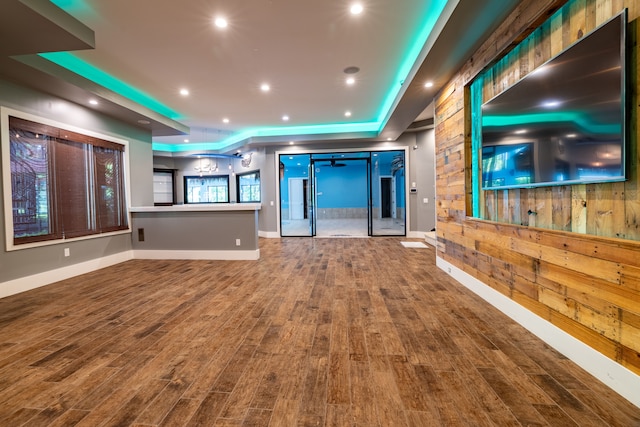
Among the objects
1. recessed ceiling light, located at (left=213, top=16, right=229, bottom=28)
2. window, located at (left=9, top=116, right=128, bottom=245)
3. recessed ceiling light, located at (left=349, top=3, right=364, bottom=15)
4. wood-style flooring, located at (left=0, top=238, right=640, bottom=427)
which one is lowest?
wood-style flooring, located at (left=0, top=238, right=640, bottom=427)

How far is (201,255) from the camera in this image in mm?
5367

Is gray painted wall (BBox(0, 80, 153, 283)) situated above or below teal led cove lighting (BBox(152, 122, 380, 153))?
below

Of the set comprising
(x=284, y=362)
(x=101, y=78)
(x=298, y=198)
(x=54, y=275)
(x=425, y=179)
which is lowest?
(x=284, y=362)

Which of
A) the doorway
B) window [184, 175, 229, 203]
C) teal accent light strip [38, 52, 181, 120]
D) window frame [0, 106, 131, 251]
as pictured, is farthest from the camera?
the doorway

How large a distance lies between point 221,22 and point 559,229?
364 cm

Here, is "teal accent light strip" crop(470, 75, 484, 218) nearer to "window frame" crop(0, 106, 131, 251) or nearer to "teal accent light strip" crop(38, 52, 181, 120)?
"teal accent light strip" crop(38, 52, 181, 120)

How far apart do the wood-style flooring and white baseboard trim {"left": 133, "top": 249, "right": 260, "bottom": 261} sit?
1.68 metres

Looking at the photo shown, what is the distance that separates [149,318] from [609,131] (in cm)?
376

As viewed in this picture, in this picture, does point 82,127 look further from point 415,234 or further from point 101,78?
point 415,234

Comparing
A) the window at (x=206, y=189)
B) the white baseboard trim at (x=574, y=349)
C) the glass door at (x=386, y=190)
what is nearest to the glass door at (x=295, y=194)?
the window at (x=206, y=189)

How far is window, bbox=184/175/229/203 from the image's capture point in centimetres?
1066

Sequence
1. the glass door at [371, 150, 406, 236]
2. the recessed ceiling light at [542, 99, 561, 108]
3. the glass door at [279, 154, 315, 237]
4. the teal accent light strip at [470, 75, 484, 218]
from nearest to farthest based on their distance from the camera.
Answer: the recessed ceiling light at [542, 99, 561, 108] → the teal accent light strip at [470, 75, 484, 218] → the glass door at [371, 150, 406, 236] → the glass door at [279, 154, 315, 237]

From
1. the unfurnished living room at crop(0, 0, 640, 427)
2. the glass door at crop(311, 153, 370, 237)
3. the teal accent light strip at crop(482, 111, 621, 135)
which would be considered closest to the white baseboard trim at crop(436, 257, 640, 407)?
the unfurnished living room at crop(0, 0, 640, 427)

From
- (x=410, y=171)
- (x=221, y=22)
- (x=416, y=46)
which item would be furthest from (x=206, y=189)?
(x=416, y=46)
